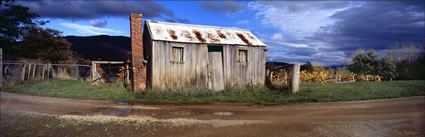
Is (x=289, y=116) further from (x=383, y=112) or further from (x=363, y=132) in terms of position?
(x=383, y=112)

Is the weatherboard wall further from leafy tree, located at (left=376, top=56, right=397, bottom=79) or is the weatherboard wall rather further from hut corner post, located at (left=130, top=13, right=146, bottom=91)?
leafy tree, located at (left=376, top=56, right=397, bottom=79)

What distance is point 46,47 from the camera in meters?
23.5

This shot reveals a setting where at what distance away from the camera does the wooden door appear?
13242mm

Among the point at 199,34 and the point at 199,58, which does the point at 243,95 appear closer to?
the point at 199,58

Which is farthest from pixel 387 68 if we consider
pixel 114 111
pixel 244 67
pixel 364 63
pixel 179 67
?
pixel 114 111

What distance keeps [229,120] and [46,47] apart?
82.1ft

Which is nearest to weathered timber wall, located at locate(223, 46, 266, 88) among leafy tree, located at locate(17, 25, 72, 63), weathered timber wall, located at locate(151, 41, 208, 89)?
weathered timber wall, located at locate(151, 41, 208, 89)

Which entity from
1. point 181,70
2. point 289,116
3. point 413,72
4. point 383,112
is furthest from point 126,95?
point 413,72

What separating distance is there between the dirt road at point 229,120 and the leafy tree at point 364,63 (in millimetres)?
16950

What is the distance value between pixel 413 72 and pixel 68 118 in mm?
29629

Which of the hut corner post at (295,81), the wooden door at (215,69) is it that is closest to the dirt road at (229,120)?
the hut corner post at (295,81)

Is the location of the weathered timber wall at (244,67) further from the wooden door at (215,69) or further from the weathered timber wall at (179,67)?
the weathered timber wall at (179,67)

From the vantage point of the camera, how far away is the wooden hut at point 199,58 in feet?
40.7

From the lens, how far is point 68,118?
6.50 meters
